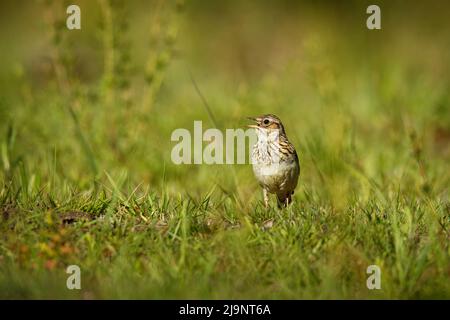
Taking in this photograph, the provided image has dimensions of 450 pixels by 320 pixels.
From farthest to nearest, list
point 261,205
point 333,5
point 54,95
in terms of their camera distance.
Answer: point 333,5, point 54,95, point 261,205

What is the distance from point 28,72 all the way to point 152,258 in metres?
8.20

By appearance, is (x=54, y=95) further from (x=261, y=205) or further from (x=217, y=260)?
(x=217, y=260)

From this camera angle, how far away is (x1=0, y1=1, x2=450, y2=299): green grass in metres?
4.25

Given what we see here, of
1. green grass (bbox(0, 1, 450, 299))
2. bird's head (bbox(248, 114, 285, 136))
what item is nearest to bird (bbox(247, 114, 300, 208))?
bird's head (bbox(248, 114, 285, 136))

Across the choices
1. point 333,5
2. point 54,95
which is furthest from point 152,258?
point 333,5

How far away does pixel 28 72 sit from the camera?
38.8 feet

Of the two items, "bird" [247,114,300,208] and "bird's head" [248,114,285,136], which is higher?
"bird's head" [248,114,285,136]

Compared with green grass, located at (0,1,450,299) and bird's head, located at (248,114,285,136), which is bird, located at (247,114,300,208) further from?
green grass, located at (0,1,450,299)

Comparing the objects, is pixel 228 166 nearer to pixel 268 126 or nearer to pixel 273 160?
pixel 268 126

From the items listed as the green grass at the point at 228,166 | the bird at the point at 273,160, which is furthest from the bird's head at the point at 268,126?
the green grass at the point at 228,166

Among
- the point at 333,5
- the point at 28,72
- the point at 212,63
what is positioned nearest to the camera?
the point at 28,72

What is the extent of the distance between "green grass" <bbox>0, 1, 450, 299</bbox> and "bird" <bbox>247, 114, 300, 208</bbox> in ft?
0.52

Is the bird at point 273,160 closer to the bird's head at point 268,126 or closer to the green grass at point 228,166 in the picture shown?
the bird's head at point 268,126

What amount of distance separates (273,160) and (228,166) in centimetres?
101
